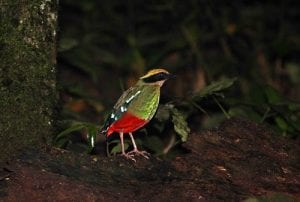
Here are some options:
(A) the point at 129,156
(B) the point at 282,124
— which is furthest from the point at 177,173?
(B) the point at 282,124

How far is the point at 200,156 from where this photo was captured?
503 centimetres

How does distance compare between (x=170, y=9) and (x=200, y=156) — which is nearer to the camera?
(x=200, y=156)

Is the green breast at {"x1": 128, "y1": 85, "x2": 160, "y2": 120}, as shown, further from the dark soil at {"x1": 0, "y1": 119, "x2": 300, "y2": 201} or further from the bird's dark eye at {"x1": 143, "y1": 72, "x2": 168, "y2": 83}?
the dark soil at {"x1": 0, "y1": 119, "x2": 300, "y2": 201}

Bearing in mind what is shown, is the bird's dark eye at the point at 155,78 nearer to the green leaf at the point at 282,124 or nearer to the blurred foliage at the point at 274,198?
the blurred foliage at the point at 274,198

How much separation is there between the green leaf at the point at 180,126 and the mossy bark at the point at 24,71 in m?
1.04

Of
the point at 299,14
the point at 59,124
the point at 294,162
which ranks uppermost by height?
the point at 299,14

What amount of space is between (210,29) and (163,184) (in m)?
6.19

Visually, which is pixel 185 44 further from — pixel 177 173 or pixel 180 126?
pixel 177 173

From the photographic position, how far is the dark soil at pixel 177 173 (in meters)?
4.37

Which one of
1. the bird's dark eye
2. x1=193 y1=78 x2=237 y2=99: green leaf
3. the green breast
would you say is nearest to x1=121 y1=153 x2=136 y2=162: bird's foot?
the green breast

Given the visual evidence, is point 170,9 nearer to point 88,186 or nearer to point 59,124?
point 59,124

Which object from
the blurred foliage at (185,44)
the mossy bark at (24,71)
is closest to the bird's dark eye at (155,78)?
the mossy bark at (24,71)

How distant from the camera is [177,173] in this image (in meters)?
4.80

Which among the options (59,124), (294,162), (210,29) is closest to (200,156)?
(294,162)
